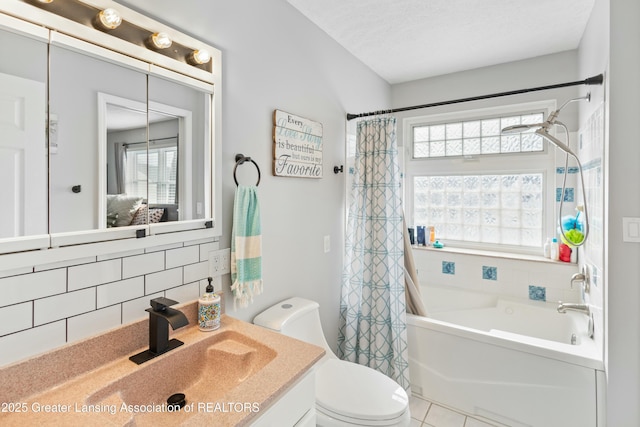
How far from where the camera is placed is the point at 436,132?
10.6 ft

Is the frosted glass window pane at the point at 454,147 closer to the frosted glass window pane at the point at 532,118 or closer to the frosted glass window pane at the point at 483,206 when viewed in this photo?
the frosted glass window pane at the point at 483,206

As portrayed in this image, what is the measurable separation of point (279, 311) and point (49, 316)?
0.99 m

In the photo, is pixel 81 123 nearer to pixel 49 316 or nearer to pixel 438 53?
pixel 49 316

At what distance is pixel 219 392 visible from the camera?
1.12m

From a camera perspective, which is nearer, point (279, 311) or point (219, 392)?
point (219, 392)

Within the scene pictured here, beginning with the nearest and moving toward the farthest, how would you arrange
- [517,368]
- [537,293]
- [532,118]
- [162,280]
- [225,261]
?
1. [162,280]
2. [225,261]
3. [517,368]
4. [537,293]
5. [532,118]

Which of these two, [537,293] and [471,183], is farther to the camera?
[471,183]

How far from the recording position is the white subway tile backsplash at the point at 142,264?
3.67ft

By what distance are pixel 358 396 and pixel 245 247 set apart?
0.88m

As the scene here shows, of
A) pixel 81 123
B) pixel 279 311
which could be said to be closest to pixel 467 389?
pixel 279 311

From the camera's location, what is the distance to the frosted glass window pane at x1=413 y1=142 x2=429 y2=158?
3.28 meters

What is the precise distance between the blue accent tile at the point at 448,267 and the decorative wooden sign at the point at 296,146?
65.0 inches

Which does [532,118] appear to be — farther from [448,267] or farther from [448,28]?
[448,267]

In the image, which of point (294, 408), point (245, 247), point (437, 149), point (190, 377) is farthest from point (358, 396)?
point (437, 149)
